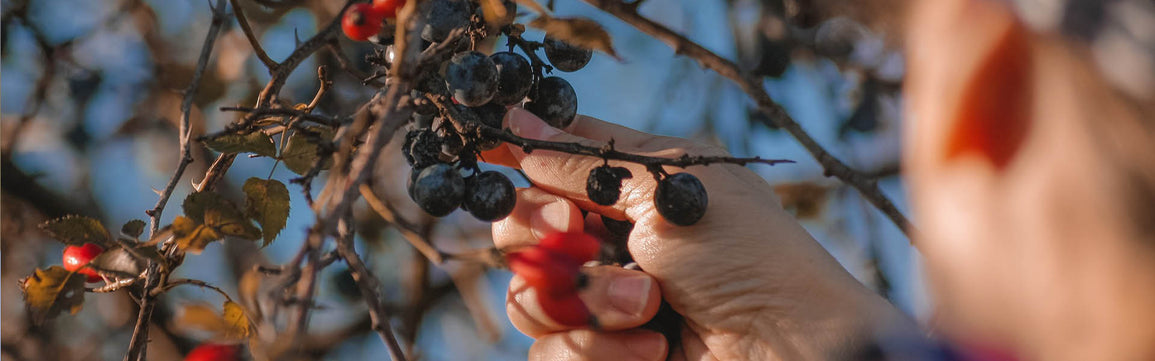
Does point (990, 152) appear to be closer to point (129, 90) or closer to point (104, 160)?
point (129, 90)

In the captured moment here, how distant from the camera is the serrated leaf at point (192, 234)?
29.5 inches

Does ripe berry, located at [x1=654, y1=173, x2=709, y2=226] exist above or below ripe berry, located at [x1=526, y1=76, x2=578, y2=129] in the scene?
below

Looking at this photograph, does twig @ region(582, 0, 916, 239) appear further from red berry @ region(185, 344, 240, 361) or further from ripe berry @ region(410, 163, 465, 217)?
red berry @ region(185, 344, 240, 361)

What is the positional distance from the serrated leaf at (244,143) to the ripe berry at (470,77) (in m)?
0.20

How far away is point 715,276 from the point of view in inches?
46.6

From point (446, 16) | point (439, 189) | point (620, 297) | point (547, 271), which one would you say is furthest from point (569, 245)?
point (620, 297)

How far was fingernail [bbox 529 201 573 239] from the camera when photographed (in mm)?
1268

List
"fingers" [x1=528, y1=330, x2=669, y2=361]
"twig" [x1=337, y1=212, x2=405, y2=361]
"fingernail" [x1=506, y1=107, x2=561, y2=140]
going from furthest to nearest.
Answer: "fingers" [x1=528, y1=330, x2=669, y2=361]
"fingernail" [x1=506, y1=107, x2=561, y2=140]
"twig" [x1=337, y1=212, x2=405, y2=361]

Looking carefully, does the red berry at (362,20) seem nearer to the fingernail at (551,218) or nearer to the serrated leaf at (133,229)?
the serrated leaf at (133,229)

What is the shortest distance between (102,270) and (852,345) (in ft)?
3.09

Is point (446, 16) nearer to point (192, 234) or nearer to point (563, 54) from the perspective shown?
point (563, 54)

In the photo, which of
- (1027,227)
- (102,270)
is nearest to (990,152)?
(1027,227)

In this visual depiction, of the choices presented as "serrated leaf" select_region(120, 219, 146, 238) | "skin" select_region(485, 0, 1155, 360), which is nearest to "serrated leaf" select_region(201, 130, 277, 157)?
"serrated leaf" select_region(120, 219, 146, 238)

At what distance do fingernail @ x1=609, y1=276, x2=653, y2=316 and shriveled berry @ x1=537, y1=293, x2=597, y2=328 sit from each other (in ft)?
0.89
